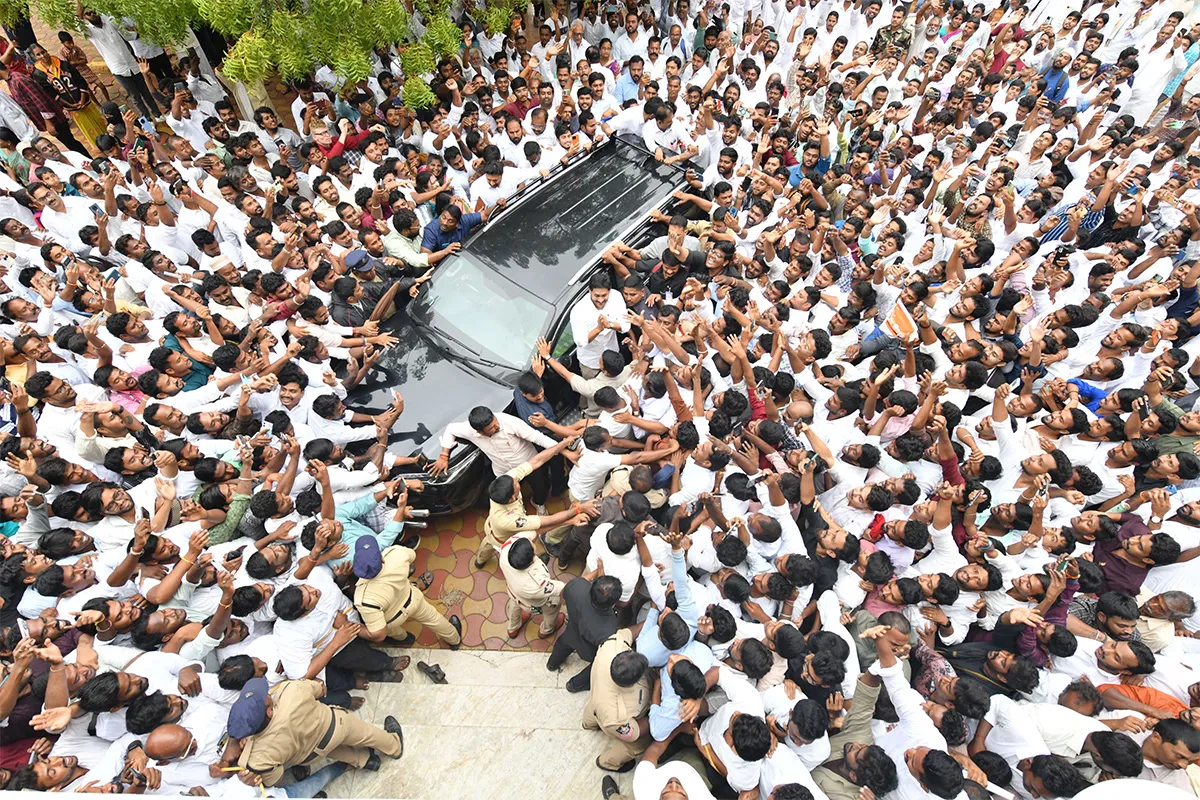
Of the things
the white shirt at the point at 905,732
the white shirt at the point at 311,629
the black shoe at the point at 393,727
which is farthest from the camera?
the black shoe at the point at 393,727

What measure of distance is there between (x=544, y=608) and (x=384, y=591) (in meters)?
1.10

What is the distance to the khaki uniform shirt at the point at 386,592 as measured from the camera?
3682 mm

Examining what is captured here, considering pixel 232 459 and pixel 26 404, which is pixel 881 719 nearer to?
pixel 232 459

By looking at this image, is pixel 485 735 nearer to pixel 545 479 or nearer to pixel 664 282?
pixel 545 479

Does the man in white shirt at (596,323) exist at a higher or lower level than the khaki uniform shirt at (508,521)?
higher

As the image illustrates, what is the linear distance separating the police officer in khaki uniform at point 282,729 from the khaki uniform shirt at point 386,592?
0.44m

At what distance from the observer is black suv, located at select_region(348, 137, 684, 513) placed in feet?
15.6

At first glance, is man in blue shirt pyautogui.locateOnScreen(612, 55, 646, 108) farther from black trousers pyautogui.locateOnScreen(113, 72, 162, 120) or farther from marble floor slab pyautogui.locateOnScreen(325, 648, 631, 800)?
marble floor slab pyautogui.locateOnScreen(325, 648, 631, 800)

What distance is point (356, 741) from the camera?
11.9 feet

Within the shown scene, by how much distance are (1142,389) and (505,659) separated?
500cm

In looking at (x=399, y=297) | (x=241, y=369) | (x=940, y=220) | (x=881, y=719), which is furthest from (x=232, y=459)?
(x=940, y=220)

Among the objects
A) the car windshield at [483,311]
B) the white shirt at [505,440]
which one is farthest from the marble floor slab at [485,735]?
the car windshield at [483,311]

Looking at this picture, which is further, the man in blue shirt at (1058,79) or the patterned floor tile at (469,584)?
the man in blue shirt at (1058,79)

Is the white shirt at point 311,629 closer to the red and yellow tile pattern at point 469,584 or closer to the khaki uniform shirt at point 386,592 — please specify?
the khaki uniform shirt at point 386,592
